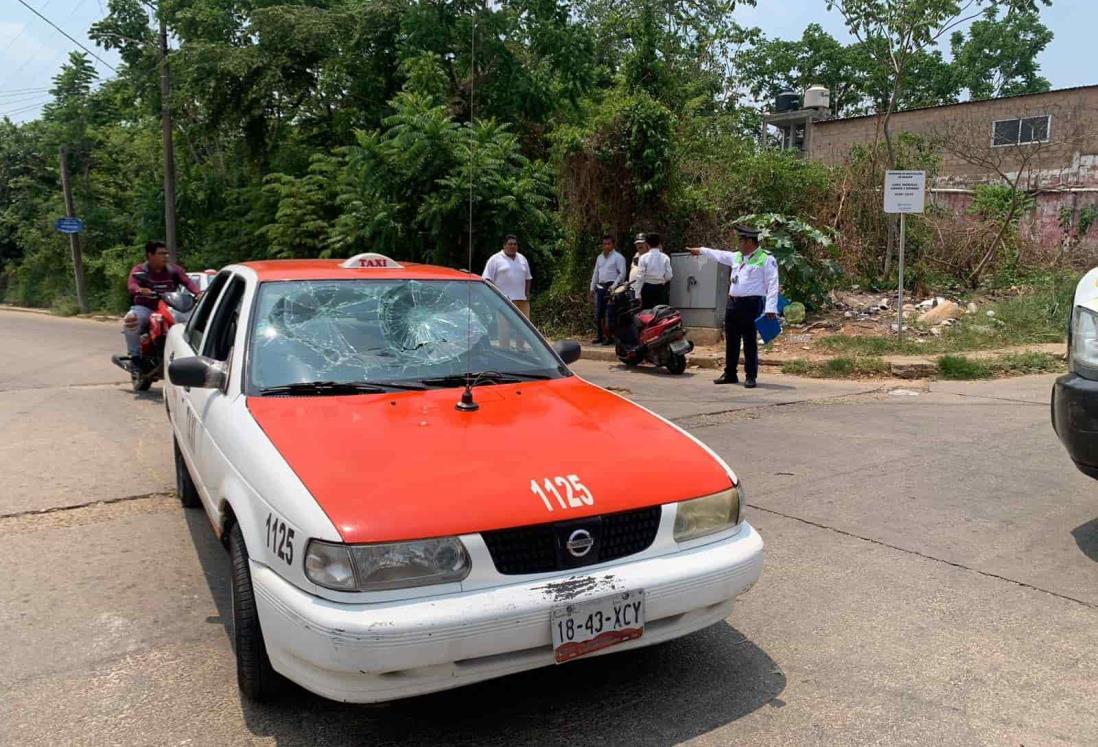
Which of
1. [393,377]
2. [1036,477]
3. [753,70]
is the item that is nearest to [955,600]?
[1036,477]

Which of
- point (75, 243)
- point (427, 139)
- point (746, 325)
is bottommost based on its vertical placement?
point (746, 325)

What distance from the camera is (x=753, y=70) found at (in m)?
44.9

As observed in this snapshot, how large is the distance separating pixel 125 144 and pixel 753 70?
30.7 m

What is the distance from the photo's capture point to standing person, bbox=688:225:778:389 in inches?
373

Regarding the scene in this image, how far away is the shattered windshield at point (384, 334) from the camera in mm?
3785

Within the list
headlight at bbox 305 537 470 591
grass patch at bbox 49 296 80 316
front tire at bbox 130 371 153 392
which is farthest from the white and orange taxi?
grass patch at bbox 49 296 80 316

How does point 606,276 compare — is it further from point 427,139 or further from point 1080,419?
point 1080,419

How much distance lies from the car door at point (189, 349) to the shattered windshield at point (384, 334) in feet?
2.61

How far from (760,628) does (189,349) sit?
3692 mm

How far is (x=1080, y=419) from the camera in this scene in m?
4.08

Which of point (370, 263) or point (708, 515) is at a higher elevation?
point (370, 263)

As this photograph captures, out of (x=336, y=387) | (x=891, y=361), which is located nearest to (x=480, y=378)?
(x=336, y=387)

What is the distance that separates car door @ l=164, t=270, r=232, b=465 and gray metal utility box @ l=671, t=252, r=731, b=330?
867 centimetres

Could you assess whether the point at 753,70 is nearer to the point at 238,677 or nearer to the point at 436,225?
the point at 436,225
